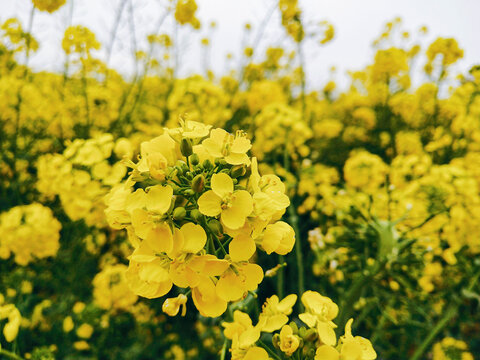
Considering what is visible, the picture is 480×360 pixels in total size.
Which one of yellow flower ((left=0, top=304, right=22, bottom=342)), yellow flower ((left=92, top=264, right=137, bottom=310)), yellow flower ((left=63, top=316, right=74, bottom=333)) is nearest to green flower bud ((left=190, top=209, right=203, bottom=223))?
yellow flower ((left=0, top=304, right=22, bottom=342))

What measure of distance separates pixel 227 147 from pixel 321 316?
0.54 m

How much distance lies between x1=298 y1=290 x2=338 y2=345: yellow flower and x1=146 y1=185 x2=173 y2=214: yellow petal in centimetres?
49

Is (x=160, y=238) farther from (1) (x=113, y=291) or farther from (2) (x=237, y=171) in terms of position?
(1) (x=113, y=291)

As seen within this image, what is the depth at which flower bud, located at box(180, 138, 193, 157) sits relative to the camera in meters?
0.89

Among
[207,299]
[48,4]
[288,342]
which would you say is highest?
[48,4]

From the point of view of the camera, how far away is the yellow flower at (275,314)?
88 cm

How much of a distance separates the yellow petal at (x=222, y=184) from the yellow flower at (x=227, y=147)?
59mm

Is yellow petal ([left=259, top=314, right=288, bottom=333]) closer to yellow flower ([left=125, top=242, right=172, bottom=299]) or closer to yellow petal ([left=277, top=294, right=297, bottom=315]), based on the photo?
yellow petal ([left=277, top=294, right=297, bottom=315])

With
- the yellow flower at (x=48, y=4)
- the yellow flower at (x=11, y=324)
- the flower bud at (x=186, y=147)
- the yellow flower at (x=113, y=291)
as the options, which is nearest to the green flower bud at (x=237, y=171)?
the flower bud at (x=186, y=147)

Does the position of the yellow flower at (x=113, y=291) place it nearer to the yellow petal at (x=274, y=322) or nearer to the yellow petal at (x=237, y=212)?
the yellow petal at (x=274, y=322)

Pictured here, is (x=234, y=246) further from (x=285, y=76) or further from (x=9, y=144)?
(x=285, y=76)

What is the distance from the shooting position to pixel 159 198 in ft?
2.53

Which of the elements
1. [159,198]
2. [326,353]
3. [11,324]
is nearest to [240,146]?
[159,198]

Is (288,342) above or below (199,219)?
below
